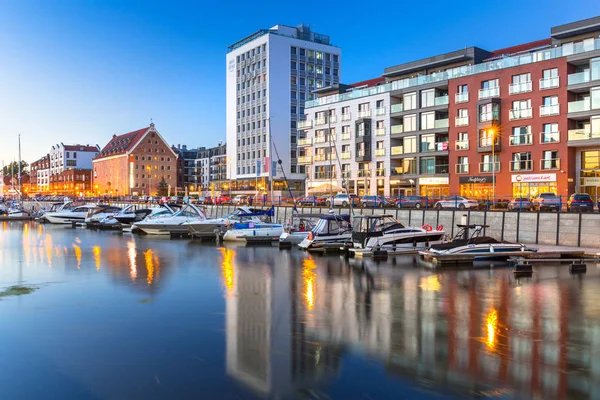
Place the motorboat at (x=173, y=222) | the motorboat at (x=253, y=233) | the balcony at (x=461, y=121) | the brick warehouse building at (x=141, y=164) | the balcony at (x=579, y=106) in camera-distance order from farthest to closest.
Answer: the brick warehouse building at (x=141, y=164), the balcony at (x=461, y=121), the balcony at (x=579, y=106), the motorboat at (x=173, y=222), the motorboat at (x=253, y=233)

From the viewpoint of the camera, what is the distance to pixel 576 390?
31.8 ft

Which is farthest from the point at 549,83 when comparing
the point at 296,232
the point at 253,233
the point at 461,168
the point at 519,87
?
the point at 253,233

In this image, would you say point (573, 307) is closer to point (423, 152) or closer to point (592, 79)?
point (592, 79)

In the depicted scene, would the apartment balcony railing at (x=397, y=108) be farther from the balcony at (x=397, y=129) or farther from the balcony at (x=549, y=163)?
the balcony at (x=549, y=163)

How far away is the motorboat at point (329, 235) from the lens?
3234cm

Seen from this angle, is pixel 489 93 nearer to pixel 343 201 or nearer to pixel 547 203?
pixel 343 201

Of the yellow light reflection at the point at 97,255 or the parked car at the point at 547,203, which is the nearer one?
the yellow light reflection at the point at 97,255

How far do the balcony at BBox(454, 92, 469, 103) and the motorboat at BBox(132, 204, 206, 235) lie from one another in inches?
1405

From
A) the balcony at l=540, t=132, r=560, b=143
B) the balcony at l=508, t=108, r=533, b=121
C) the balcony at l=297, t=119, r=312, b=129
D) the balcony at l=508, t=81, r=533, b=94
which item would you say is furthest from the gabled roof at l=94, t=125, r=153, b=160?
the balcony at l=540, t=132, r=560, b=143

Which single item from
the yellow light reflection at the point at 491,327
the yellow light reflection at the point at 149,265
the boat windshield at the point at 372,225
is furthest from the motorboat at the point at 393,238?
the yellow light reflection at the point at 491,327

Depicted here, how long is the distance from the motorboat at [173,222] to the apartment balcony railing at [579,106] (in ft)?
127

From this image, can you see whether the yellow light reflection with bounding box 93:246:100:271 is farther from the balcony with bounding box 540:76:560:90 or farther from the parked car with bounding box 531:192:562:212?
the balcony with bounding box 540:76:560:90

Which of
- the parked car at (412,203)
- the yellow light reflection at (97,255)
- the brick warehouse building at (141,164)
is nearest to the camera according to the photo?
the yellow light reflection at (97,255)

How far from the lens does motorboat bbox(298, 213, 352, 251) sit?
32.3 m
